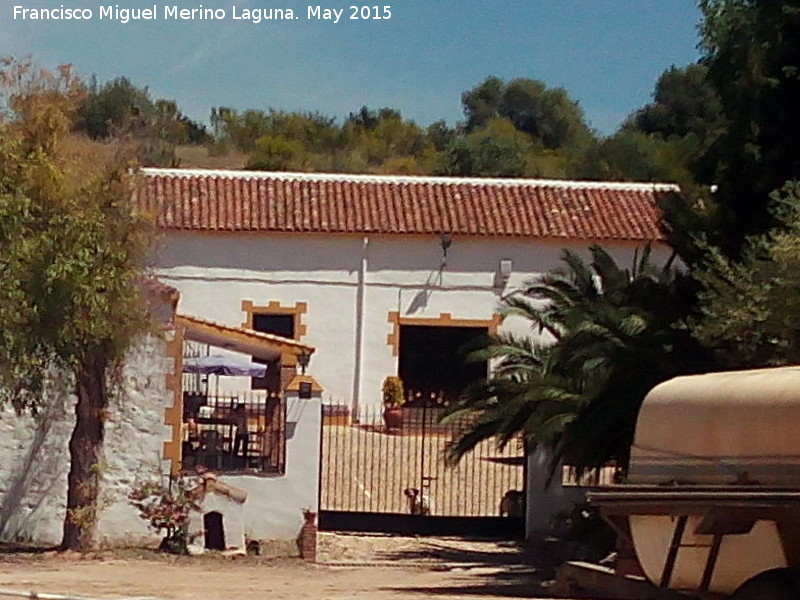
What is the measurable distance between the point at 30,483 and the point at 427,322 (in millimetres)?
16027

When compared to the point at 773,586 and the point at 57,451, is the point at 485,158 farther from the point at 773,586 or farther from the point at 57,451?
the point at 773,586

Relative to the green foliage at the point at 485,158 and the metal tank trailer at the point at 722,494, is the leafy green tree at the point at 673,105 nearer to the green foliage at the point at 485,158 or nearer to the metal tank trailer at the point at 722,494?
the green foliage at the point at 485,158

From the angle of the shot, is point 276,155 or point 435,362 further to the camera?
point 276,155

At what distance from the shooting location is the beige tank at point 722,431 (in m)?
9.80

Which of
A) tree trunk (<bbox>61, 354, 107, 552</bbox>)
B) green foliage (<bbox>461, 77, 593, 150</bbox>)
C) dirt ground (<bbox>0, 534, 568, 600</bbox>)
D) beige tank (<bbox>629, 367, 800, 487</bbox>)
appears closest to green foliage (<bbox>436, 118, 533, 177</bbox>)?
green foliage (<bbox>461, 77, 593, 150</bbox>)

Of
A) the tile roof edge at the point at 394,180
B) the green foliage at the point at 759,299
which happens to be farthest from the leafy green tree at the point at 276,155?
the green foliage at the point at 759,299

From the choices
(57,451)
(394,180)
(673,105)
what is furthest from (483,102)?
(57,451)

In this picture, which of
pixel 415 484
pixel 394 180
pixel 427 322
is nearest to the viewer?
pixel 415 484

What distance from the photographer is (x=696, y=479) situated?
10383 mm

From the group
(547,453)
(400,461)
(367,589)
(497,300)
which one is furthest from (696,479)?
(497,300)

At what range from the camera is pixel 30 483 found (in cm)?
2041

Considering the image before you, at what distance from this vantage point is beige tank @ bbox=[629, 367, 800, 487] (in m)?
9.80

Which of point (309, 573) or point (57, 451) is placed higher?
point (57, 451)

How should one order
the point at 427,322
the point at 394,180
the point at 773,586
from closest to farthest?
the point at 773,586
the point at 427,322
the point at 394,180
